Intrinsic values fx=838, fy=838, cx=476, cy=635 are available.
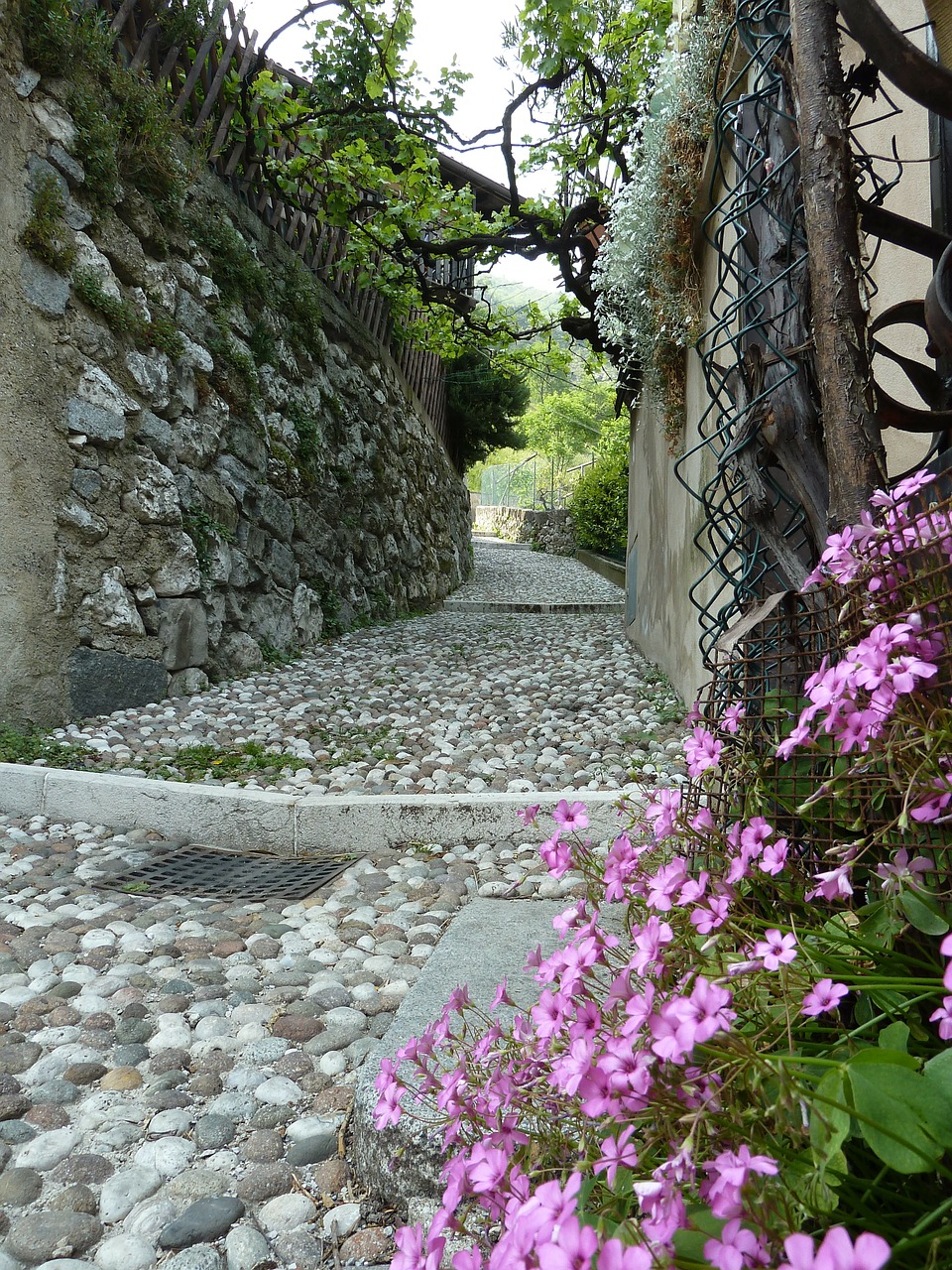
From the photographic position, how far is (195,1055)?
1737 millimetres

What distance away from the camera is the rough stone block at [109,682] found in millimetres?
4289

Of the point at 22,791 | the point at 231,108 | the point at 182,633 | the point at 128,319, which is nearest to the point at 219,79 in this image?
the point at 231,108

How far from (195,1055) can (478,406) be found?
43.7 ft

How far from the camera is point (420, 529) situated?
32.7 ft

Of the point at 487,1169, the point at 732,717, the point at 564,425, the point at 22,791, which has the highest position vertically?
the point at 564,425

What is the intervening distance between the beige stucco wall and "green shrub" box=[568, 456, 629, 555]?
24.1ft

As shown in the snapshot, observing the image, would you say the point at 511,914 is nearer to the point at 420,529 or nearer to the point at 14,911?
the point at 14,911

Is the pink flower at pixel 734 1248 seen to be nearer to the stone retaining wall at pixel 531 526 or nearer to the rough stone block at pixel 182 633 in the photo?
the rough stone block at pixel 182 633

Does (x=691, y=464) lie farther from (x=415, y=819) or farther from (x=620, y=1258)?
(x=620, y=1258)

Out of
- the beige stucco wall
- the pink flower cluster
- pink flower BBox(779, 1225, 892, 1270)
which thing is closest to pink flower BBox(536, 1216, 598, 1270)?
the pink flower cluster

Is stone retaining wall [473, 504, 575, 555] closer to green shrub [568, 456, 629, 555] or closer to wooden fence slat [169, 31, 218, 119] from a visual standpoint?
green shrub [568, 456, 629, 555]

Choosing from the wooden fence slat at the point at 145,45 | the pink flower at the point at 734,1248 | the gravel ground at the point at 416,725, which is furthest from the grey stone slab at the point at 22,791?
the wooden fence slat at the point at 145,45

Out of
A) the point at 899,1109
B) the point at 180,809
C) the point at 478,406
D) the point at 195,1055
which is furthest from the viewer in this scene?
the point at 478,406

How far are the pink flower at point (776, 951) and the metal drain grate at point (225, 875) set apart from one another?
214cm
